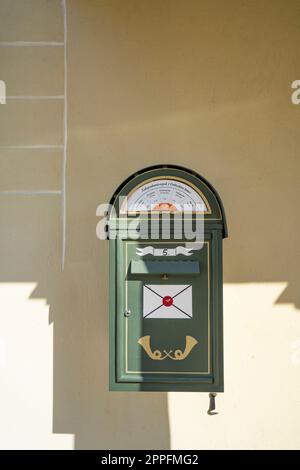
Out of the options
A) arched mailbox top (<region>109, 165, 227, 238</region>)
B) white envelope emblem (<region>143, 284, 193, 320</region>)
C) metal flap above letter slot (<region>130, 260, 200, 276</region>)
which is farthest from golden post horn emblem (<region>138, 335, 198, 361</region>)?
arched mailbox top (<region>109, 165, 227, 238</region>)

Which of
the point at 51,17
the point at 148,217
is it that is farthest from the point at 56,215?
the point at 51,17

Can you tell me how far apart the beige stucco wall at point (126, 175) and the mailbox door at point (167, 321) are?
50cm

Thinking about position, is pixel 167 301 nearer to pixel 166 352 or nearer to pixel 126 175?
pixel 166 352

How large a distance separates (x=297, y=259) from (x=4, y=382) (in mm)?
2000

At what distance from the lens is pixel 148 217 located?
2.67 m

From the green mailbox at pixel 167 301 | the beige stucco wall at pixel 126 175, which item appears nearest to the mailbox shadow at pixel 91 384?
the beige stucco wall at pixel 126 175

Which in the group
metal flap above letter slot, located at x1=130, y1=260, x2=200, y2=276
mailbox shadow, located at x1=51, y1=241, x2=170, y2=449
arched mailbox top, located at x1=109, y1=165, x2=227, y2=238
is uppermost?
arched mailbox top, located at x1=109, y1=165, x2=227, y2=238

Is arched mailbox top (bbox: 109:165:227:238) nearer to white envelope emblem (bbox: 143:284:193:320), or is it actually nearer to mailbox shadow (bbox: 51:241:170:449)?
white envelope emblem (bbox: 143:284:193:320)

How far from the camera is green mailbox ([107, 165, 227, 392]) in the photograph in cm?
263

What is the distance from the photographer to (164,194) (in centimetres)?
272

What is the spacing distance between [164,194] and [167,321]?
2.25ft

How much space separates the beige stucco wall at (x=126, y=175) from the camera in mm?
3096

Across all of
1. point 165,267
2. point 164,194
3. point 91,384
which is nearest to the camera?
point 165,267

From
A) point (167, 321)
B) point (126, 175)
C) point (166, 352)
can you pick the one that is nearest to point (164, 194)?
point (126, 175)
